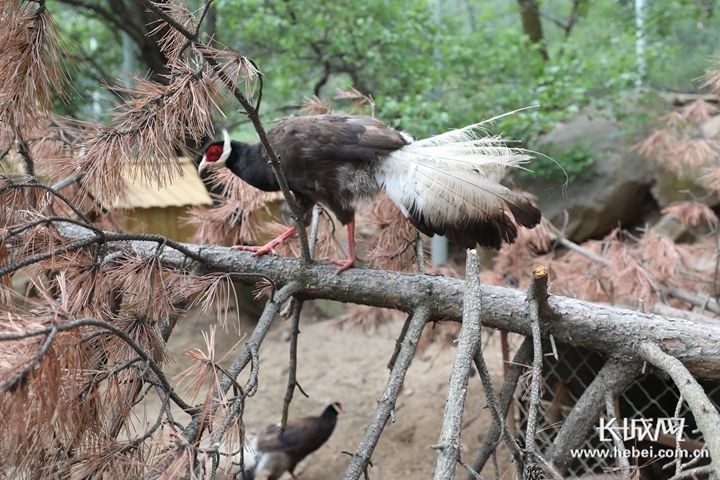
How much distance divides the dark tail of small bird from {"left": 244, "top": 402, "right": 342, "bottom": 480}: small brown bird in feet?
4.71

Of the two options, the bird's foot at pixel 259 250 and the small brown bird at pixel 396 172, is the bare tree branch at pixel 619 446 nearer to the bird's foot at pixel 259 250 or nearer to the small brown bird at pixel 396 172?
the small brown bird at pixel 396 172

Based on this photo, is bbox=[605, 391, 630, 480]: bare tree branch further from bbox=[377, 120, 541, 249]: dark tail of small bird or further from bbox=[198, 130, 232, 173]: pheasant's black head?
bbox=[198, 130, 232, 173]: pheasant's black head

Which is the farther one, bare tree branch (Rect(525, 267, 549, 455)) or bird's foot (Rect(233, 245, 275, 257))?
bird's foot (Rect(233, 245, 275, 257))

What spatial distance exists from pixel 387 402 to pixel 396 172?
2.29 feet

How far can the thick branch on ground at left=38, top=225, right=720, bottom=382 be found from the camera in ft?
4.92

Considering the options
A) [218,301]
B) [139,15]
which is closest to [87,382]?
[218,301]

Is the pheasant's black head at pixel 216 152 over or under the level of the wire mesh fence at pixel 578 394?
over

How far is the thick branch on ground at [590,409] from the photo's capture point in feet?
5.15

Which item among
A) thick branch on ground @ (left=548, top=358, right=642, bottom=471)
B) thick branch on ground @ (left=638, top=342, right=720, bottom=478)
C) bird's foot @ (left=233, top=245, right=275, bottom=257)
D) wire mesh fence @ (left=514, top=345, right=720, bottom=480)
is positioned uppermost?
bird's foot @ (left=233, top=245, right=275, bottom=257)

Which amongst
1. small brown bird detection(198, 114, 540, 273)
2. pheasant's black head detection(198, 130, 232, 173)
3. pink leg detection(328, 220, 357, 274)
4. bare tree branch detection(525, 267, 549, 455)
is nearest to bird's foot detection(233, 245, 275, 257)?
small brown bird detection(198, 114, 540, 273)

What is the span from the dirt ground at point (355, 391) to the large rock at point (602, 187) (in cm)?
135

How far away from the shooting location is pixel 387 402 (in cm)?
144

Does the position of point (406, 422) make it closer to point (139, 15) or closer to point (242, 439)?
point (242, 439)

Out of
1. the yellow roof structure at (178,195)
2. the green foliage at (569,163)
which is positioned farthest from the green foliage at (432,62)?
the yellow roof structure at (178,195)
